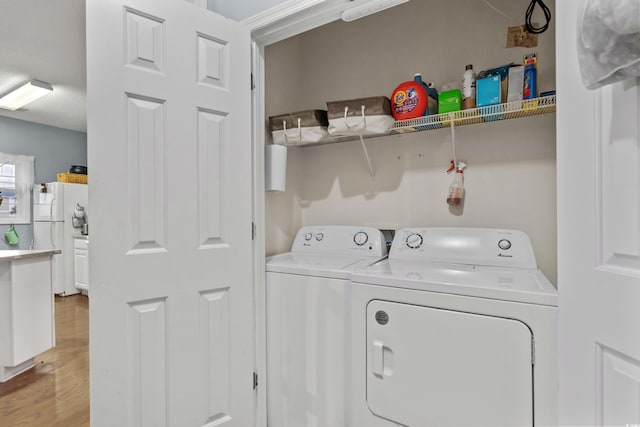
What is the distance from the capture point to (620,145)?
827mm

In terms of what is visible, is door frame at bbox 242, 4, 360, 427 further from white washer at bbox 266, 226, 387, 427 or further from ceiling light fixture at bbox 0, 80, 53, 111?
ceiling light fixture at bbox 0, 80, 53, 111

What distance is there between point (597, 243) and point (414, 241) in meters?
0.96

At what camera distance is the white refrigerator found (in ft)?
16.3

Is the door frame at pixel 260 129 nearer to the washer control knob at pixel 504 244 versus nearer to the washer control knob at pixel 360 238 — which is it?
the washer control knob at pixel 360 238

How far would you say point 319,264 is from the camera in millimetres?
1753

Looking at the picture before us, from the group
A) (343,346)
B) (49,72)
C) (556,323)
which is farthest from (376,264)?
(49,72)

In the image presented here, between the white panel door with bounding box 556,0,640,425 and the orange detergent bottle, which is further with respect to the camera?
the orange detergent bottle

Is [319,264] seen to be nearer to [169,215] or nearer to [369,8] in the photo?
[169,215]

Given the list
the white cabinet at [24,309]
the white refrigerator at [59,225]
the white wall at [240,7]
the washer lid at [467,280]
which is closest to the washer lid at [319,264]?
the washer lid at [467,280]

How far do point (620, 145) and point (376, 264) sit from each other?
1.07 meters

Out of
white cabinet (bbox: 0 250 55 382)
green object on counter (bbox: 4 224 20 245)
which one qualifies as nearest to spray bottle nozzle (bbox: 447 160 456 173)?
white cabinet (bbox: 0 250 55 382)

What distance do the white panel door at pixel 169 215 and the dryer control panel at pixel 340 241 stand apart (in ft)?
1.95

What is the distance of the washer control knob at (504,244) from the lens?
160 cm

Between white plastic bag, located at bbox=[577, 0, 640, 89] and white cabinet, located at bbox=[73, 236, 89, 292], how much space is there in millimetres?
5934
